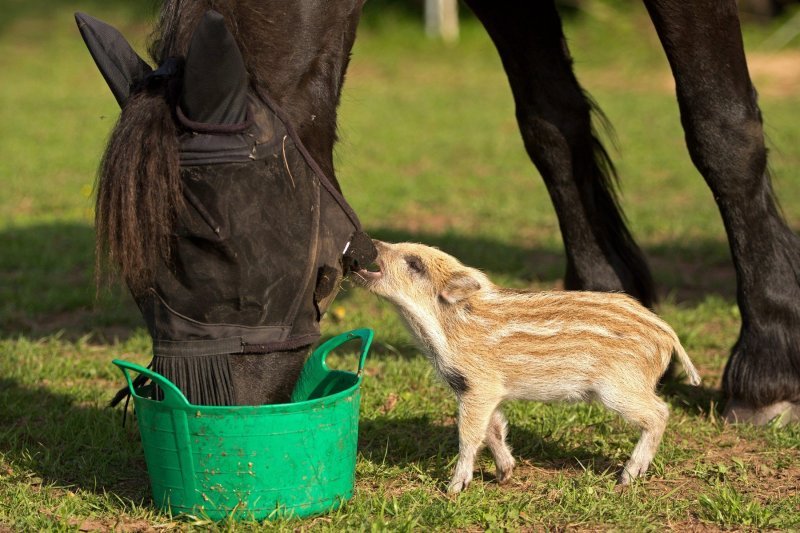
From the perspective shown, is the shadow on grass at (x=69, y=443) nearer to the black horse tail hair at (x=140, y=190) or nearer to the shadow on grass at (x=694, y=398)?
the black horse tail hair at (x=140, y=190)

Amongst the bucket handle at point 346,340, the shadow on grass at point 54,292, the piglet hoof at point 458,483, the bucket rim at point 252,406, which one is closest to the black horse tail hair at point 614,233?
the piglet hoof at point 458,483

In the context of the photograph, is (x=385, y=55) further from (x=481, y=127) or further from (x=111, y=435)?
(x=111, y=435)

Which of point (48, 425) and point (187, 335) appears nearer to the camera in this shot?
point (187, 335)

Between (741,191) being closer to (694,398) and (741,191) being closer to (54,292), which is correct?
(694,398)

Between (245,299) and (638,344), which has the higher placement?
(245,299)

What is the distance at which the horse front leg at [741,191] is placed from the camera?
3.85m

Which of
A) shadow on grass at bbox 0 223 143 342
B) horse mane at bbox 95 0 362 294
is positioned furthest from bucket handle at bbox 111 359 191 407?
shadow on grass at bbox 0 223 143 342

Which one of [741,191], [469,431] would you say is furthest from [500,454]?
[741,191]

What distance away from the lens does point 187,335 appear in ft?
9.55

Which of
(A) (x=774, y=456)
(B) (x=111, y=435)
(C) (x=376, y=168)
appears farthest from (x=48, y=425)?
(C) (x=376, y=168)

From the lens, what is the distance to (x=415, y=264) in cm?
358

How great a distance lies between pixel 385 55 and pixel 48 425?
12.3 meters

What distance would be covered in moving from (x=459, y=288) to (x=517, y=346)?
0.27 metres

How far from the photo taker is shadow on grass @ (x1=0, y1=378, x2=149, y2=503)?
11.8 feet
